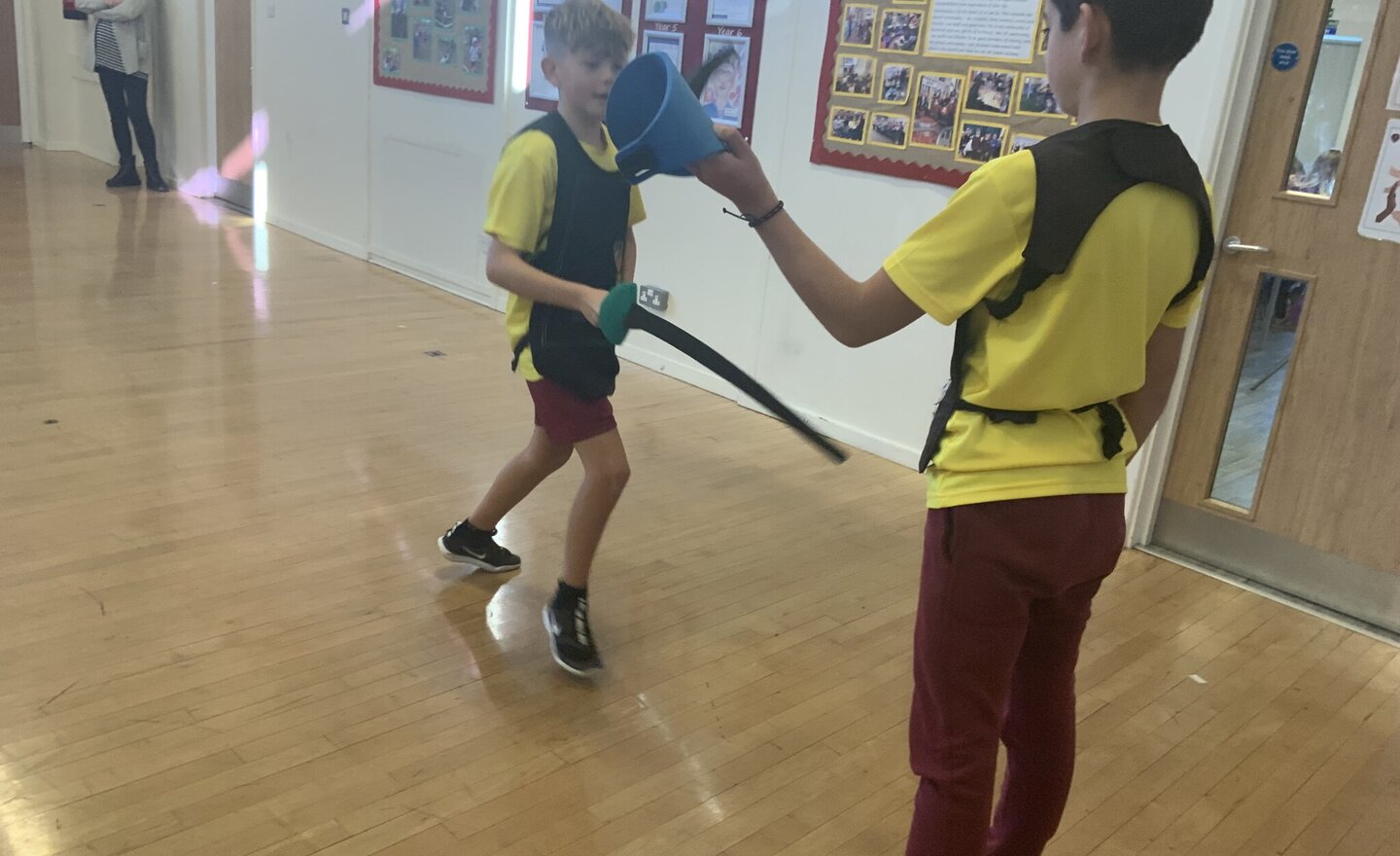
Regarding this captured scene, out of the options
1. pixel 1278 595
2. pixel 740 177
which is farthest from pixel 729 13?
pixel 740 177

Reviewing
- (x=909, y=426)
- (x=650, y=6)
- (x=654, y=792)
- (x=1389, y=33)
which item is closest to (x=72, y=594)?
(x=654, y=792)

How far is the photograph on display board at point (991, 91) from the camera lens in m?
3.22

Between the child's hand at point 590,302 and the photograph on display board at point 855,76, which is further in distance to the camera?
the photograph on display board at point 855,76

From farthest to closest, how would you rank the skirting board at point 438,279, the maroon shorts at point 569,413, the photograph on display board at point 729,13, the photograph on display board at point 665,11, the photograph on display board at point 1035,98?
1. the skirting board at point 438,279
2. the photograph on display board at point 665,11
3. the photograph on display board at point 729,13
4. the photograph on display board at point 1035,98
5. the maroon shorts at point 569,413

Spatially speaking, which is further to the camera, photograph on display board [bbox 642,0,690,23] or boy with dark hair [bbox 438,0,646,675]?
photograph on display board [bbox 642,0,690,23]

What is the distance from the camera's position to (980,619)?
1217 millimetres

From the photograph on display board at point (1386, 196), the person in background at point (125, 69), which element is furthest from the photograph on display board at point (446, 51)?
the photograph on display board at point (1386, 196)

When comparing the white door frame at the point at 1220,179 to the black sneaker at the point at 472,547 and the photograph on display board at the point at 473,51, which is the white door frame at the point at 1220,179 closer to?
the black sneaker at the point at 472,547

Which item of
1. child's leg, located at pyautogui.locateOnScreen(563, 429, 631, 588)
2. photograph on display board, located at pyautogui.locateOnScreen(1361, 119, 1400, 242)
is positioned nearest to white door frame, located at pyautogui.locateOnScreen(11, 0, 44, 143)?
child's leg, located at pyautogui.locateOnScreen(563, 429, 631, 588)

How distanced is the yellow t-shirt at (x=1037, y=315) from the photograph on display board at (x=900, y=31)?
Result: 243 cm

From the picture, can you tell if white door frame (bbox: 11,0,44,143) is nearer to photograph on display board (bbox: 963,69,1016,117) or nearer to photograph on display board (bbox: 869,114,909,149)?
photograph on display board (bbox: 869,114,909,149)

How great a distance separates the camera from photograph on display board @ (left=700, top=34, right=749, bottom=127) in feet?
12.7

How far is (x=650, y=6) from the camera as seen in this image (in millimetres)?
4172

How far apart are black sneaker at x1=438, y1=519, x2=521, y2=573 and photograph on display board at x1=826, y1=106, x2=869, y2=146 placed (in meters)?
1.84
